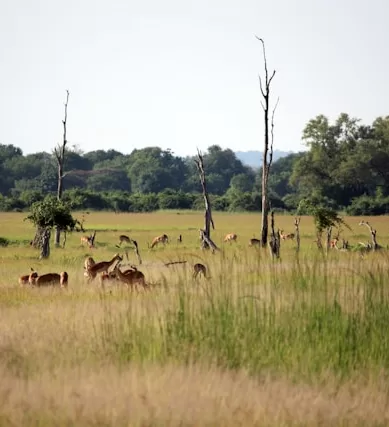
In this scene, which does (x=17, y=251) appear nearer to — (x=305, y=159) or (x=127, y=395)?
(x=127, y=395)

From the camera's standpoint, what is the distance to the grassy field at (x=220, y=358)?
21.0 ft

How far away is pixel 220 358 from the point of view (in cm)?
828

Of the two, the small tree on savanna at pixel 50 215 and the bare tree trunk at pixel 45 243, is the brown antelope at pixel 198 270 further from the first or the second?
the small tree on savanna at pixel 50 215

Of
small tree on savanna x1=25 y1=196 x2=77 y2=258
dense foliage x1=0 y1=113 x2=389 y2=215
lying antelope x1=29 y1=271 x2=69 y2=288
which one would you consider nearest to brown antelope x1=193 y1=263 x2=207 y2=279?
lying antelope x1=29 y1=271 x2=69 y2=288

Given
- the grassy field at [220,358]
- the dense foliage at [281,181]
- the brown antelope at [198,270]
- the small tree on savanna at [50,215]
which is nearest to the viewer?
the grassy field at [220,358]

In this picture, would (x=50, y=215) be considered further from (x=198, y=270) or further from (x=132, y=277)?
(x=198, y=270)

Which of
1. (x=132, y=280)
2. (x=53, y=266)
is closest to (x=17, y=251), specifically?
(x=53, y=266)

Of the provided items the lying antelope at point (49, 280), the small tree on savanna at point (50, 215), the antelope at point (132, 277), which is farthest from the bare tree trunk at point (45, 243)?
the antelope at point (132, 277)

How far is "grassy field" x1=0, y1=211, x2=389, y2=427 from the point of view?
641cm

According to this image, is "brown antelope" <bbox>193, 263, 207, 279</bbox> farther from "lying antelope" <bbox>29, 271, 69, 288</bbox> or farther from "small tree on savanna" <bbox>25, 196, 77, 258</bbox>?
"small tree on savanna" <bbox>25, 196, 77, 258</bbox>

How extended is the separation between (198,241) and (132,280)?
26.8 metres

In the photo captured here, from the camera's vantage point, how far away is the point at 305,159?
9475 centimetres

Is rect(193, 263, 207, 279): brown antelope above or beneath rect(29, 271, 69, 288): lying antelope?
above

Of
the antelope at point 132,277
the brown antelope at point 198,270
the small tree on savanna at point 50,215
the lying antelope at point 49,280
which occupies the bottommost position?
the lying antelope at point 49,280
